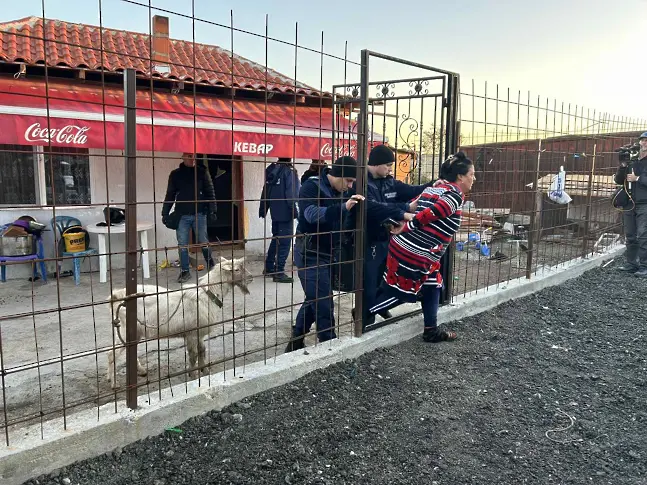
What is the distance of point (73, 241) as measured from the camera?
6.93 metres

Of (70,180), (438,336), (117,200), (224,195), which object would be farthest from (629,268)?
(70,180)

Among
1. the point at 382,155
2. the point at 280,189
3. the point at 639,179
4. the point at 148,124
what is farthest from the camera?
the point at 639,179

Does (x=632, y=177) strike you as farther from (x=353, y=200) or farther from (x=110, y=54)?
(x=110, y=54)

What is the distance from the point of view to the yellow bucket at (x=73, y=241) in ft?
22.6

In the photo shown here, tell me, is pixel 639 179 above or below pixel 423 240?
above

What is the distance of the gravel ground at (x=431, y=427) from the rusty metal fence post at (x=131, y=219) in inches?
16.2

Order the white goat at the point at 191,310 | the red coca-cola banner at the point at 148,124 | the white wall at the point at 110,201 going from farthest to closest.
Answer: the white wall at the point at 110,201 < the red coca-cola banner at the point at 148,124 < the white goat at the point at 191,310

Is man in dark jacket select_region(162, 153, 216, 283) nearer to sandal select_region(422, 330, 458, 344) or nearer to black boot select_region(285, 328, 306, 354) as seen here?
black boot select_region(285, 328, 306, 354)

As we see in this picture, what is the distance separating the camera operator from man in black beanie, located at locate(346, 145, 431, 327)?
17.1 feet

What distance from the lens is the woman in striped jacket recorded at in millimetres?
4109

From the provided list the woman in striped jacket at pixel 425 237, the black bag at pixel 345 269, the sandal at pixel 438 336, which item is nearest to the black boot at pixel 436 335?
the sandal at pixel 438 336

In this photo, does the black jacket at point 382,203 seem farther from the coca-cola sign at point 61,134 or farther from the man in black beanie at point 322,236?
the coca-cola sign at point 61,134

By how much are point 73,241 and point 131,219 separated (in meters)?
4.92

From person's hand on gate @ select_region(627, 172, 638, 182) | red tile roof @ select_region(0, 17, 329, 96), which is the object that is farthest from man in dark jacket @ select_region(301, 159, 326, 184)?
person's hand on gate @ select_region(627, 172, 638, 182)
